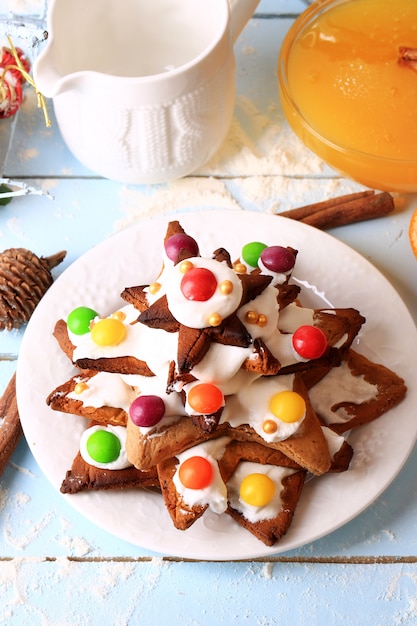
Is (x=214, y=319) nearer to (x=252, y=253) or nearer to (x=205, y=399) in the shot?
(x=205, y=399)

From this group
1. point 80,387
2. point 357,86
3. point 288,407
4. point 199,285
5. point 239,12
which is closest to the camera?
point 199,285

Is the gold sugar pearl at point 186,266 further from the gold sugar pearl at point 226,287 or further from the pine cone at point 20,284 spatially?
the pine cone at point 20,284

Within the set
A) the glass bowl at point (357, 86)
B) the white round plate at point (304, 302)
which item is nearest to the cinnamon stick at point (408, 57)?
the glass bowl at point (357, 86)

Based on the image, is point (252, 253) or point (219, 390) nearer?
point (219, 390)

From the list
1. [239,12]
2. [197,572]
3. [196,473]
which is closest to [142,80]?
[239,12]

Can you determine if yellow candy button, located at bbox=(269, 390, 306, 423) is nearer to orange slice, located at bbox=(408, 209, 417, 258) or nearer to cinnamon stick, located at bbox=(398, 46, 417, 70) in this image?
orange slice, located at bbox=(408, 209, 417, 258)

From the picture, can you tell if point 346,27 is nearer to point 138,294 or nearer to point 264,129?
point 264,129

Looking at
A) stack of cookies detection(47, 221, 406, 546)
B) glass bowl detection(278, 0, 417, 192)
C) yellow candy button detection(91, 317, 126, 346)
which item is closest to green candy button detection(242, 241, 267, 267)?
stack of cookies detection(47, 221, 406, 546)

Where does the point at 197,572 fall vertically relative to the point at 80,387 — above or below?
below

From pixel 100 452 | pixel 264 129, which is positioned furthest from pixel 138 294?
pixel 264 129
